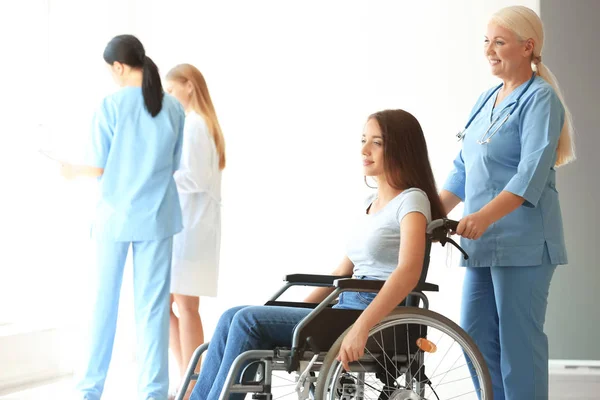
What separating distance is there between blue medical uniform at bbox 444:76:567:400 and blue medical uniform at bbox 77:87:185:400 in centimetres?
117

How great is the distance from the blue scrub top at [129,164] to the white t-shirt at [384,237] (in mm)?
1071

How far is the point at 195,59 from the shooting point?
4488 millimetres

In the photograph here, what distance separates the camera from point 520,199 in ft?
6.41

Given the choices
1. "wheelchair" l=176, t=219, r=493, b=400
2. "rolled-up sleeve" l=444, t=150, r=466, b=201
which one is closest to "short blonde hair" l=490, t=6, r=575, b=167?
"rolled-up sleeve" l=444, t=150, r=466, b=201

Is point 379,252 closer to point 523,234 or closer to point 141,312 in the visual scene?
point 523,234

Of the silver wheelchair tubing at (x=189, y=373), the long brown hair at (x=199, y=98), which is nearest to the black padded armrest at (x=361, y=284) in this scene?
the silver wheelchair tubing at (x=189, y=373)

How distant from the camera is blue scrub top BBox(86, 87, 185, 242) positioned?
283 centimetres

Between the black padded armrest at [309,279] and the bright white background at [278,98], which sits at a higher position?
the bright white background at [278,98]

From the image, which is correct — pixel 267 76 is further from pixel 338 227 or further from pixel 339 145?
pixel 338 227

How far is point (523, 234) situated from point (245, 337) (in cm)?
71

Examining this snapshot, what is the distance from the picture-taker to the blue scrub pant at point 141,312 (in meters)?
2.83

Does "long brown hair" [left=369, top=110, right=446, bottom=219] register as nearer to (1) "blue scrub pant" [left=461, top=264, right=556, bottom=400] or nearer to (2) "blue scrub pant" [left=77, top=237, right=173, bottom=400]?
(1) "blue scrub pant" [left=461, top=264, right=556, bottom=400]

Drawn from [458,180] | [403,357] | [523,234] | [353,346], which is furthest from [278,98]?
[353,346]

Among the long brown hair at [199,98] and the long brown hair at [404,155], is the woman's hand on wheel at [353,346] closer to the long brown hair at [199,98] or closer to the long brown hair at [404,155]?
the long brown hair at [404,155]
